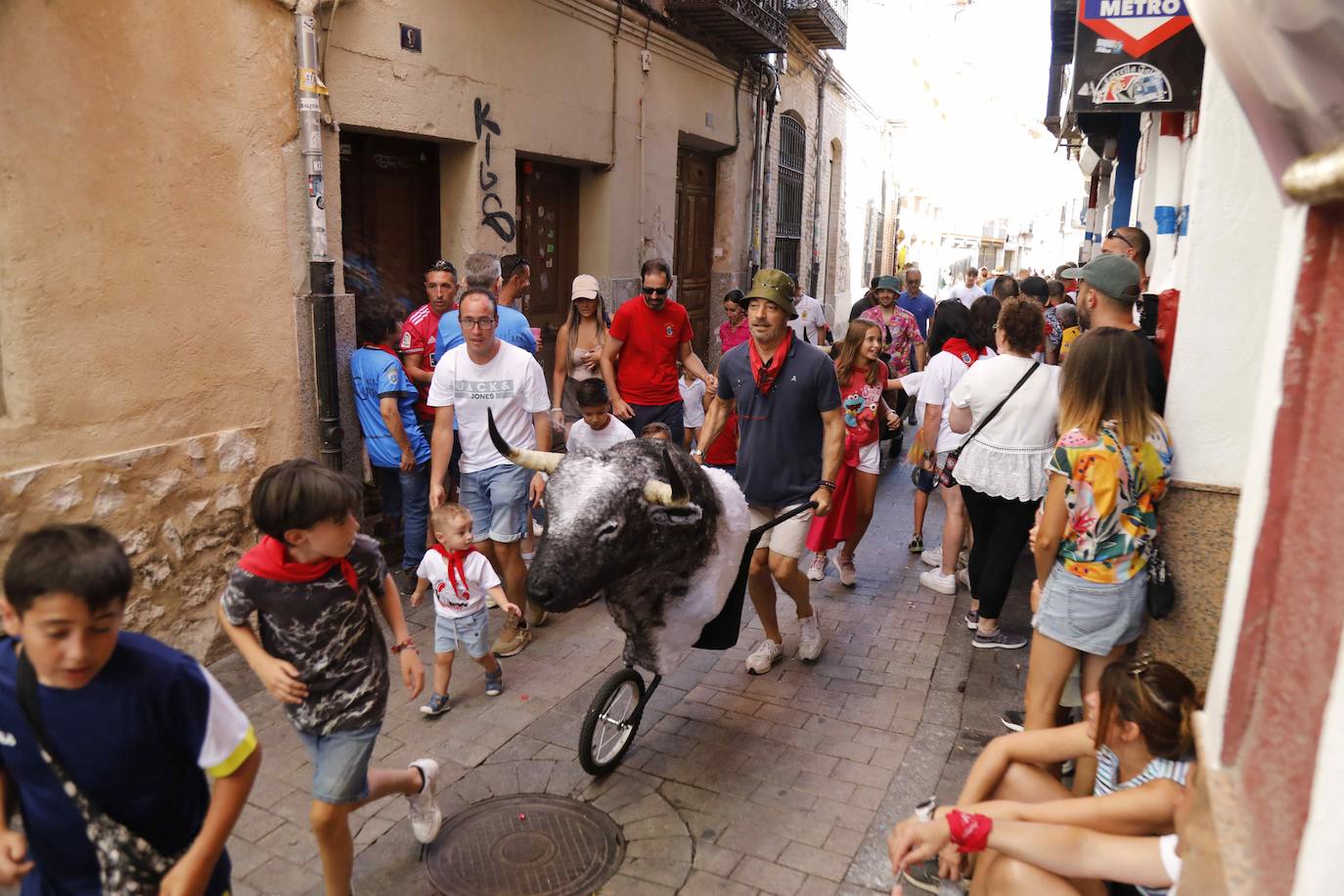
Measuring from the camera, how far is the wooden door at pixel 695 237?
1189 cm

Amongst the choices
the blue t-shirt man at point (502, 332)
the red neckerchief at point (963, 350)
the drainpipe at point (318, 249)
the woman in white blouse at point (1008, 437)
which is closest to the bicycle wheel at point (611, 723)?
the woman in white blouse at point (1008, 437)

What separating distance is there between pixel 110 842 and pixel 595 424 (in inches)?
144

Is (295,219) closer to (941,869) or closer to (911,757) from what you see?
(911,757)

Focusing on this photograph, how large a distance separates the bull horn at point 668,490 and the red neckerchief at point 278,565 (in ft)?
3.87

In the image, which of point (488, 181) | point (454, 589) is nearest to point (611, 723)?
point (454, 589)

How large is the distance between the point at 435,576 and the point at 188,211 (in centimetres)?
233

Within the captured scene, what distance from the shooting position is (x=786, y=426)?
4934 millimetres

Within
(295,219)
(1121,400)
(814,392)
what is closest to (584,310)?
(295,219)

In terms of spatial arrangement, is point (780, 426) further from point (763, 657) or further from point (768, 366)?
point (763, 657)

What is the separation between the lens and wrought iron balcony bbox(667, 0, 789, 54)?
1038 cm

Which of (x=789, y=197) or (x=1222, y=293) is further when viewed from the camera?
(x=789, y=197)

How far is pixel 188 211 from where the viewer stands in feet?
16.5

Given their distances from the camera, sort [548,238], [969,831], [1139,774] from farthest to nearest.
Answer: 1. [548,238]
2. [1139,774]
3. [969,831]

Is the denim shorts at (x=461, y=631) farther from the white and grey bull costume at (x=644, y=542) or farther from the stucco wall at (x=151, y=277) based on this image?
the stucco wall at (x=151, y=277)
